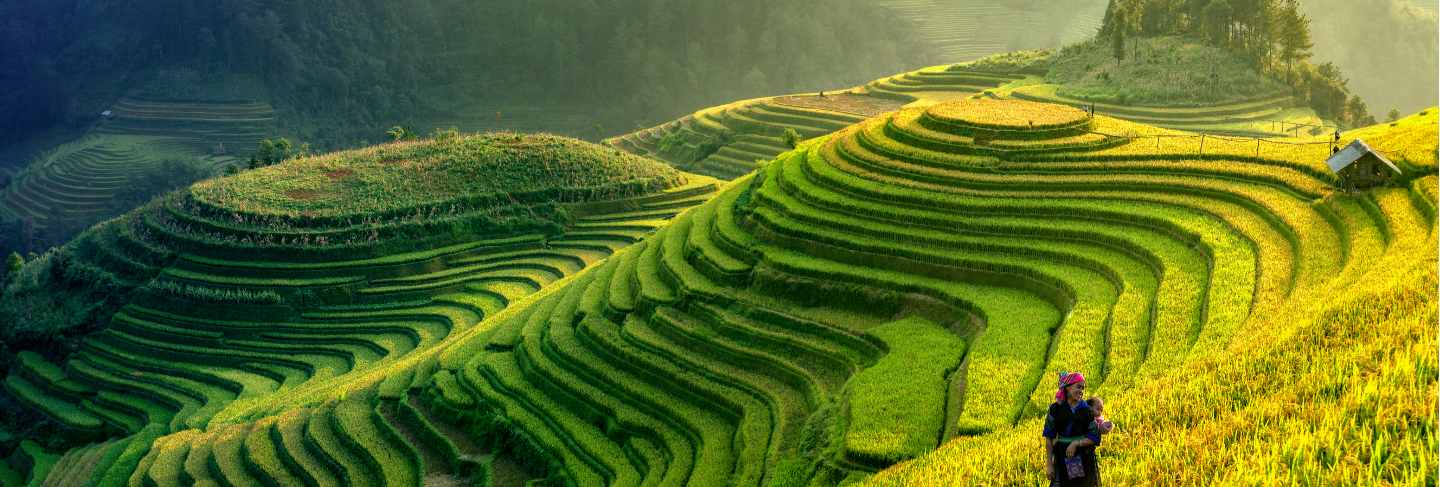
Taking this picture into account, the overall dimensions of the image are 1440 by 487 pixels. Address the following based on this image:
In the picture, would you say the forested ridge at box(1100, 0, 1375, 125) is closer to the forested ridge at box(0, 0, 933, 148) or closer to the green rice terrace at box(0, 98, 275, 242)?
the forested ridge at box(0, 0, 933, 148)

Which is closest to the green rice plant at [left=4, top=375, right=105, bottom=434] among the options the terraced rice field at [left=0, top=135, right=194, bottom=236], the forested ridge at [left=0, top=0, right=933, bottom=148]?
the terraced rice field at [left=0, top=135, right=194, bottom=236]

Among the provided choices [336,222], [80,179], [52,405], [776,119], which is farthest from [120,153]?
[52,405]

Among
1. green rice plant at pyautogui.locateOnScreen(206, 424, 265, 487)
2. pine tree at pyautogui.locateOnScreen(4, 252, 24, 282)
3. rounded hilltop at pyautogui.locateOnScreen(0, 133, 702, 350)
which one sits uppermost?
rounded hilltop at pyautogui.locateOnScreen(0, 133, 702, 350)

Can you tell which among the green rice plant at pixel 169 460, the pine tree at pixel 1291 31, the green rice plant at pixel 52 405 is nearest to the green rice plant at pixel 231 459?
the green rice plant at pixel 169 460

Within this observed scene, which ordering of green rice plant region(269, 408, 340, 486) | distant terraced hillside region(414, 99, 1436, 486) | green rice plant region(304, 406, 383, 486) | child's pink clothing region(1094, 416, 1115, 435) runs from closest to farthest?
child's pink clothing region(1094, 416, 1115, 435)
distant terraced hillside region(414, 99, 1436, 486)
green rice plant region(304, 406, 383, 486)
green rice plant region(269, 408, 340, 486)

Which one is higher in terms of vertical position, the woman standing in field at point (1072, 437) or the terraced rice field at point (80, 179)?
the woman standing in field at point (1072, 437)

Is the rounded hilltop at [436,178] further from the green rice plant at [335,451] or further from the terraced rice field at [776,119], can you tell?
the green rice plant at [335,451]

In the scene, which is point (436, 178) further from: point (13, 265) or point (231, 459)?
point (231, 459)
